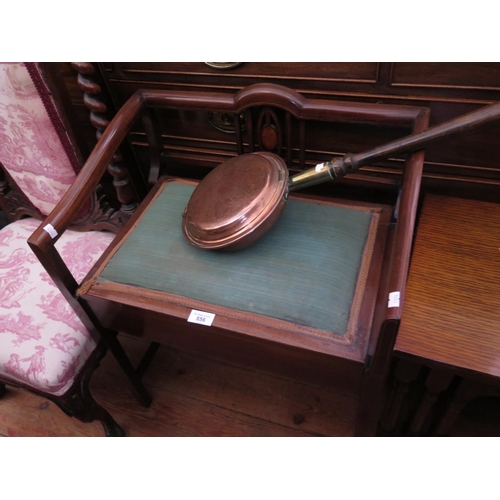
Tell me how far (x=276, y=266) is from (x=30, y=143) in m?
0.63

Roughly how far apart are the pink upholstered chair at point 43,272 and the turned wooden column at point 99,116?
0.05m

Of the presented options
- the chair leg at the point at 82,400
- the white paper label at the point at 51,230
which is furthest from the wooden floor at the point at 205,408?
the white paper label at the point at 51,230

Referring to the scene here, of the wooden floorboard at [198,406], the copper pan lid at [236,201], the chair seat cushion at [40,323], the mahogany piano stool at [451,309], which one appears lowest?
the wooden floorboard at [198,406]

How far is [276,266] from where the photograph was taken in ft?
2.45

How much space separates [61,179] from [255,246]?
52cm

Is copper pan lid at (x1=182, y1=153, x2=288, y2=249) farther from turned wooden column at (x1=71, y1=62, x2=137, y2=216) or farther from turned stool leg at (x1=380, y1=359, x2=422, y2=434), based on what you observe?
turned stool leg at (x1=380, y1=359, x2=422, y2=434)

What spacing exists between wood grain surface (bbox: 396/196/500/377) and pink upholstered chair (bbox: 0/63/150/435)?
0.64m

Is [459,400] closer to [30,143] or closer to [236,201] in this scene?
[236,201]

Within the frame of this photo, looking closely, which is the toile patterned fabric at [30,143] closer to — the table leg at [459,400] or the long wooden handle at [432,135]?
the long wooden handle at [432,135]

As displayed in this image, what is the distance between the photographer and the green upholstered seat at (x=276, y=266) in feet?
2.31

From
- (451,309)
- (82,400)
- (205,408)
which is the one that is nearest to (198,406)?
(205,408)

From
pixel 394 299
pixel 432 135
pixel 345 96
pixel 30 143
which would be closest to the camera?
pixel 394 299

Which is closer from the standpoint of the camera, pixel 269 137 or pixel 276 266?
pixel 276 266

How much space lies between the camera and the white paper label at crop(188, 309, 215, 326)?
2.36 ft
